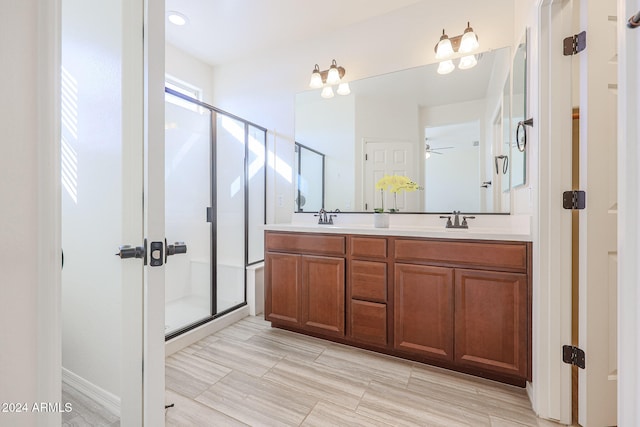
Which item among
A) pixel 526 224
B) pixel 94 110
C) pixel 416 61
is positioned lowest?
pixel 526 224

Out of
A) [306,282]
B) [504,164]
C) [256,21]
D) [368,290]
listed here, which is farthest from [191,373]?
[256,21]

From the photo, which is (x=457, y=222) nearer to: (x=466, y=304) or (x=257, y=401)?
(x=466, y=304)

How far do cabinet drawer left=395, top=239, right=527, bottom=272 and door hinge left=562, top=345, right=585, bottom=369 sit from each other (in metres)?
0.41

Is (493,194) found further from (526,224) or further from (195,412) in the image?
(195,412)

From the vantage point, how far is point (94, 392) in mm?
1241

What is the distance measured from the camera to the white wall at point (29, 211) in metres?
0.51

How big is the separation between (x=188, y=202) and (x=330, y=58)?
1939 mm

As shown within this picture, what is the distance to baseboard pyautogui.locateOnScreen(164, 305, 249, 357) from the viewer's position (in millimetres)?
1996

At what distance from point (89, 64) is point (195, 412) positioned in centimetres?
172

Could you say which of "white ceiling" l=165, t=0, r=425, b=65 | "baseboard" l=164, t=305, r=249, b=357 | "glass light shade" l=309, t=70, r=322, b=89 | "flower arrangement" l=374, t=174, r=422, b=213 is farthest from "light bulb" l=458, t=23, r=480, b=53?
"baseboard" l=164, t=305, r=249, b=357

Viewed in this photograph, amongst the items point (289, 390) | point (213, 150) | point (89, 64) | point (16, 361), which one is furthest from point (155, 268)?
point (213, 150)

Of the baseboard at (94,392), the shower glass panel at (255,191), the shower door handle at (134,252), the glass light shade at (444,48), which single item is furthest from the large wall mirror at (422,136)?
the baseboard at (94,392)

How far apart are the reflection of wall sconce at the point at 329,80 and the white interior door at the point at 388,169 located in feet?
1.95

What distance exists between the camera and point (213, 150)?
2.50 metres
